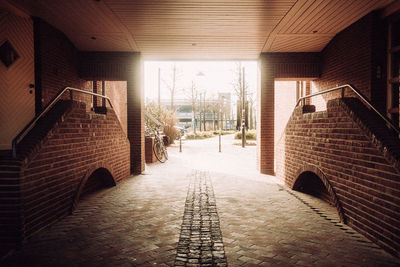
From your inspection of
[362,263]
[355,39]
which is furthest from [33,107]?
[355,39]

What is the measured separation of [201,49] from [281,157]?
12.8ft

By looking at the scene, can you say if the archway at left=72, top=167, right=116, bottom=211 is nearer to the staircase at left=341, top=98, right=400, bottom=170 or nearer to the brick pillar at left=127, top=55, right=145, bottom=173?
the brick pillar at left=127, top=55, right=145, bottom=173

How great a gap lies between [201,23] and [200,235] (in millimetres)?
4505

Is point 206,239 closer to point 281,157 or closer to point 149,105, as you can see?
point 281,157

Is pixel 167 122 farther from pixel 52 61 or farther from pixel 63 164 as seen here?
pixel 63 164

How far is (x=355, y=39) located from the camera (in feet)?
19.3

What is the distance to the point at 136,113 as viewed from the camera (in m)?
8.08

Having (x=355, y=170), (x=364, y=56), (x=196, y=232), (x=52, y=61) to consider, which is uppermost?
(x=52, y=61)

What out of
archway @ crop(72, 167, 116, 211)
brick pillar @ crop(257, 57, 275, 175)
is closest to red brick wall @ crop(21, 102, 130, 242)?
archway @ crop(72, 167, 116, 211)

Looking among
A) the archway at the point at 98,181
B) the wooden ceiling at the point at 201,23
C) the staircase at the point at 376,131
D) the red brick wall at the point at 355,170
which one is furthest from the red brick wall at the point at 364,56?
the archway at the point at 98,181

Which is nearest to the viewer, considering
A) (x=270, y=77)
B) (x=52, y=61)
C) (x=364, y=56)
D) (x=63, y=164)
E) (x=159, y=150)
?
(x=63, y=164)

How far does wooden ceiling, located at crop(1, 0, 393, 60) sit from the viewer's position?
4.91 m

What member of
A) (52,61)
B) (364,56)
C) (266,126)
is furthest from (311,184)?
(52,61)

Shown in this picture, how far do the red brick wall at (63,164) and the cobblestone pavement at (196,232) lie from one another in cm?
28
